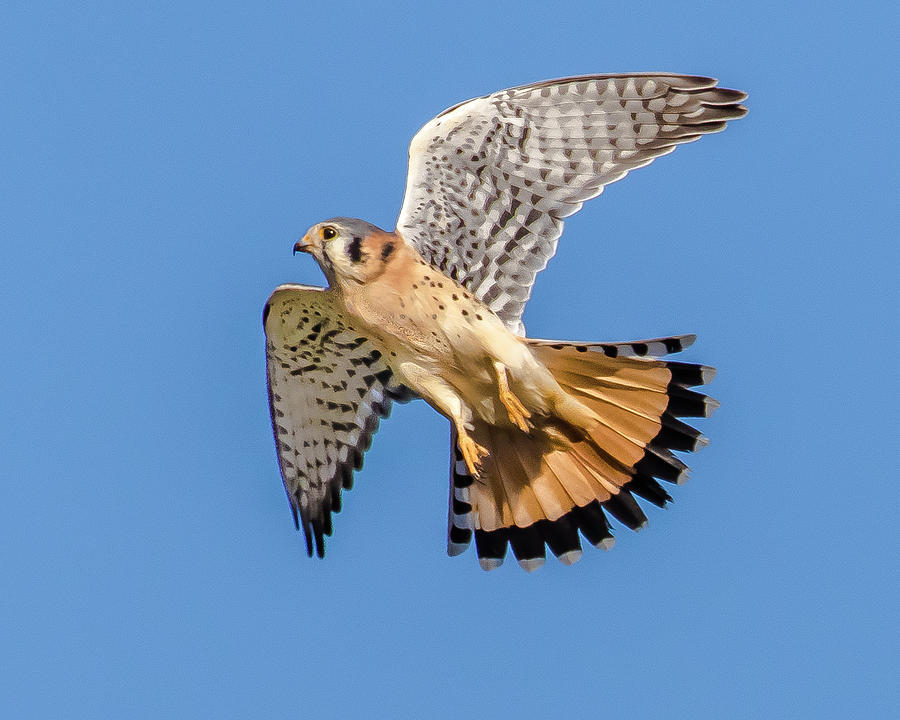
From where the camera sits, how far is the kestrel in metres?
8.82

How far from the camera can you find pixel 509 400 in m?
8.83

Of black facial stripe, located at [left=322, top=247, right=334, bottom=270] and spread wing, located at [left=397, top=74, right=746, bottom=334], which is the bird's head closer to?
black facial stripe, located at [left=322, top=247, right=334, bottom=270]

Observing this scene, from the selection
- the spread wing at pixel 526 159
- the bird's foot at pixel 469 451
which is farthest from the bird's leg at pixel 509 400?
the spread wing at pixel 526 159

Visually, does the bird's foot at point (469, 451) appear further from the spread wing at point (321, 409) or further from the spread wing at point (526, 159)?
the spread wing at point (321, 409)

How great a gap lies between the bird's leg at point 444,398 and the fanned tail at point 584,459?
328 millimetres

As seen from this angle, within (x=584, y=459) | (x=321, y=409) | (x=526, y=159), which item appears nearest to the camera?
(x=526, y=159)

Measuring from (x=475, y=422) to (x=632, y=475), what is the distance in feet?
2.86

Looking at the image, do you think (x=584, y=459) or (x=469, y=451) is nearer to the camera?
(x=469, y=451)

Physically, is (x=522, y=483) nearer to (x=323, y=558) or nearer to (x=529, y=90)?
(x=323, y=558)

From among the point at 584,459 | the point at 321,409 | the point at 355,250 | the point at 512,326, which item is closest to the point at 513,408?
the point at 512,326

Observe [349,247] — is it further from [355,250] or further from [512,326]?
[512,326]

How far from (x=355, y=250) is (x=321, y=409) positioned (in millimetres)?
1357

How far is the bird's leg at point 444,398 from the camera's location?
29.5 ft

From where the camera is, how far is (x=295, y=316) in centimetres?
936
